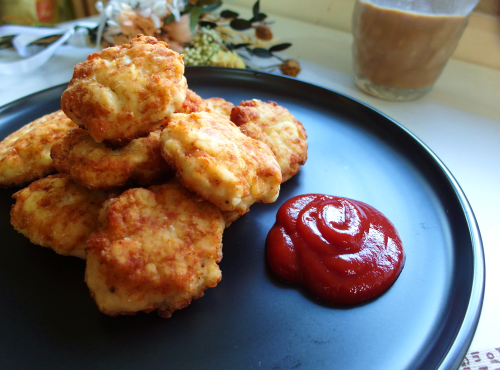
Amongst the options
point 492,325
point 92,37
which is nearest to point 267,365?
point 492,325

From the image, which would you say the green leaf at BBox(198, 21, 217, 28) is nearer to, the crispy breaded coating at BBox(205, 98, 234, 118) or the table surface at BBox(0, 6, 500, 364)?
the table surface at BBox(0, 6, 500, 364)

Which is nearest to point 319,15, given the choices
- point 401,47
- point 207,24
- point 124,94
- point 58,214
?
point 207,24

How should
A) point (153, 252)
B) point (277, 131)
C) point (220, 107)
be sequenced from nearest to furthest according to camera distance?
point (153, 252), point (277, 131), point (220, 107)

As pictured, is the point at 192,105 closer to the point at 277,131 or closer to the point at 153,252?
the point at 277,131

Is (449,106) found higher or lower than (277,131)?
lower

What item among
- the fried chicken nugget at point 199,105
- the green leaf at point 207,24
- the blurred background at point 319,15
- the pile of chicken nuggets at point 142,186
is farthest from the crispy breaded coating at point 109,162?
the blurred background at point 319,15

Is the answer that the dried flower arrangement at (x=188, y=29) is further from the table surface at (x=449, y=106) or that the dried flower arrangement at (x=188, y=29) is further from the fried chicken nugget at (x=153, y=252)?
the fried chicken nugget at (x=153, y=252)
